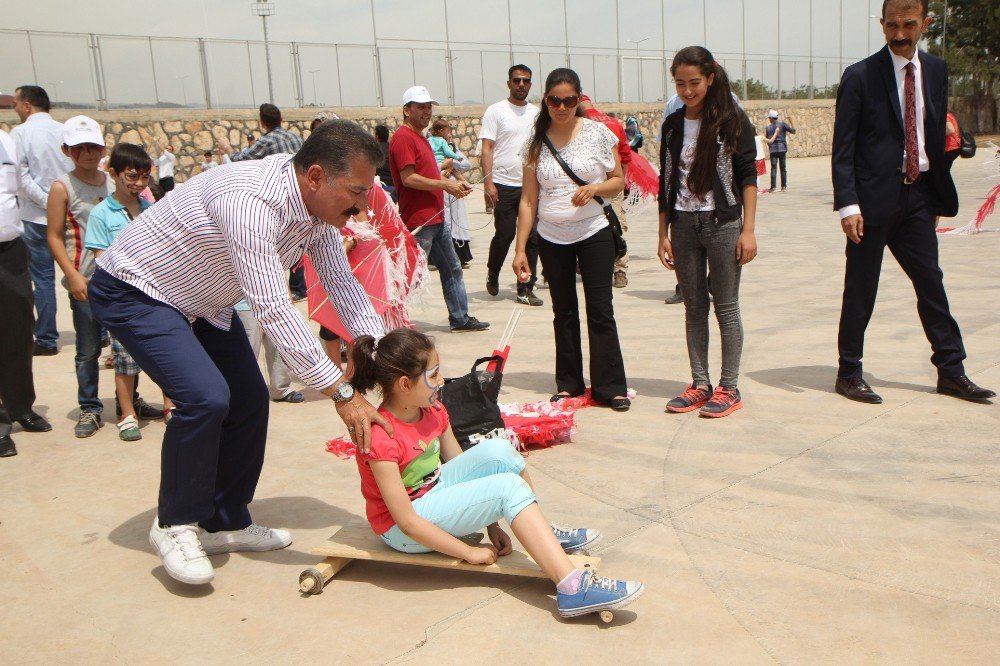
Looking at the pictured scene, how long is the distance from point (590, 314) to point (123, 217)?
2.78 meters

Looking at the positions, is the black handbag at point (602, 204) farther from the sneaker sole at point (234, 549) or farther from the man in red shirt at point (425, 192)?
the sneaker sole at point (234, 549)

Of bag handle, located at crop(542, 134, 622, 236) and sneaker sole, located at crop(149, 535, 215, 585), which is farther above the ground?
bag handle, located at crop(542, 134, 622, 236)

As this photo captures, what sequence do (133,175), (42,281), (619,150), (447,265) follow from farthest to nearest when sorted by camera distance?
(42,281)
(619,150)
(447,265)
(133,175)

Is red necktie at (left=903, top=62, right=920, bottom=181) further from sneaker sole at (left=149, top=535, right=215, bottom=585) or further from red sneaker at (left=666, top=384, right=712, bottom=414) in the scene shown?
sneaker sole at (left=149, top=535, right=215, bottom=585)

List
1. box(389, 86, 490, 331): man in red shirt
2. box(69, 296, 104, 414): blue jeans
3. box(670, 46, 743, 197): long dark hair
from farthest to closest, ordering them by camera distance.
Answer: box(389, 86, 490, 331): man in red shirt < box(69, 296, 104, 414): blue jeans < box(670, 46, 743, 197): long dark hair

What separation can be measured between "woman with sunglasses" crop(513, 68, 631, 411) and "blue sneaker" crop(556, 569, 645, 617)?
2497mm

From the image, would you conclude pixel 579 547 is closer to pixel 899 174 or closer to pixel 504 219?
pixel 899 174

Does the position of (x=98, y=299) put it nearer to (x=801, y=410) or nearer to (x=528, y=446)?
(x=528, y=446)

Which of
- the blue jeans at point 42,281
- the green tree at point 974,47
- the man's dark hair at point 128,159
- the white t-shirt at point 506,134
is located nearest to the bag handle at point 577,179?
the man's dark hair at point 128,159

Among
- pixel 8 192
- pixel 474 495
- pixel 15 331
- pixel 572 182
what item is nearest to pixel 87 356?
pixel 15 331

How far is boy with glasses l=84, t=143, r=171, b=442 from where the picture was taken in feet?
17.2

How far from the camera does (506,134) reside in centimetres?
858

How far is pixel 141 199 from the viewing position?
5684 millimetres

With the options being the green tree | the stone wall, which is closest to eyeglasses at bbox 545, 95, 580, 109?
the stone wall
